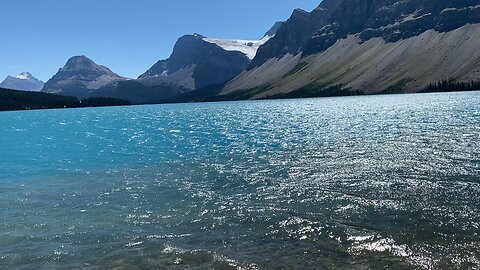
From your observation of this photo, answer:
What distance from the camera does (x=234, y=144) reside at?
2606 inches

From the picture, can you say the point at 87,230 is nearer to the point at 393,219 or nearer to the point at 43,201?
the point at 43,201

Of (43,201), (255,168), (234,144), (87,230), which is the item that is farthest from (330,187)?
(234,144)

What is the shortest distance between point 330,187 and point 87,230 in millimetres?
18853

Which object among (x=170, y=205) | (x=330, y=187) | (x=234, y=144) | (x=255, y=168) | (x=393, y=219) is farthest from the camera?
(x=234, y=144)

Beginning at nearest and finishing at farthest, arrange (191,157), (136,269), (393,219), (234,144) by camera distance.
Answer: (136,269) → (393,219) → (191,157) → (234,144)

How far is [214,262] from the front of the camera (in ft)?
62.6

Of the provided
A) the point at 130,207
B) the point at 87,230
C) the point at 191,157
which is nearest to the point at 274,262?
the point at 87,230

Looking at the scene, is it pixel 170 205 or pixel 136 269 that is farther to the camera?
pixel 170 205

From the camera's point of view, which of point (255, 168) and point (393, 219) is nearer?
point (393, 219)

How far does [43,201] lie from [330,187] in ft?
78.5

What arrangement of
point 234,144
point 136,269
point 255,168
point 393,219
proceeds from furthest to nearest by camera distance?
point 234,144, point 255,168, point 393,219, point 136,269

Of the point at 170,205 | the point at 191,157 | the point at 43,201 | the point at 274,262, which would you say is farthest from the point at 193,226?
the point at 191,157

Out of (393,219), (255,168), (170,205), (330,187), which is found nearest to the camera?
(393,219)

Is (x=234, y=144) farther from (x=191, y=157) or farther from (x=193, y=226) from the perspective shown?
(x=193, y=226)
